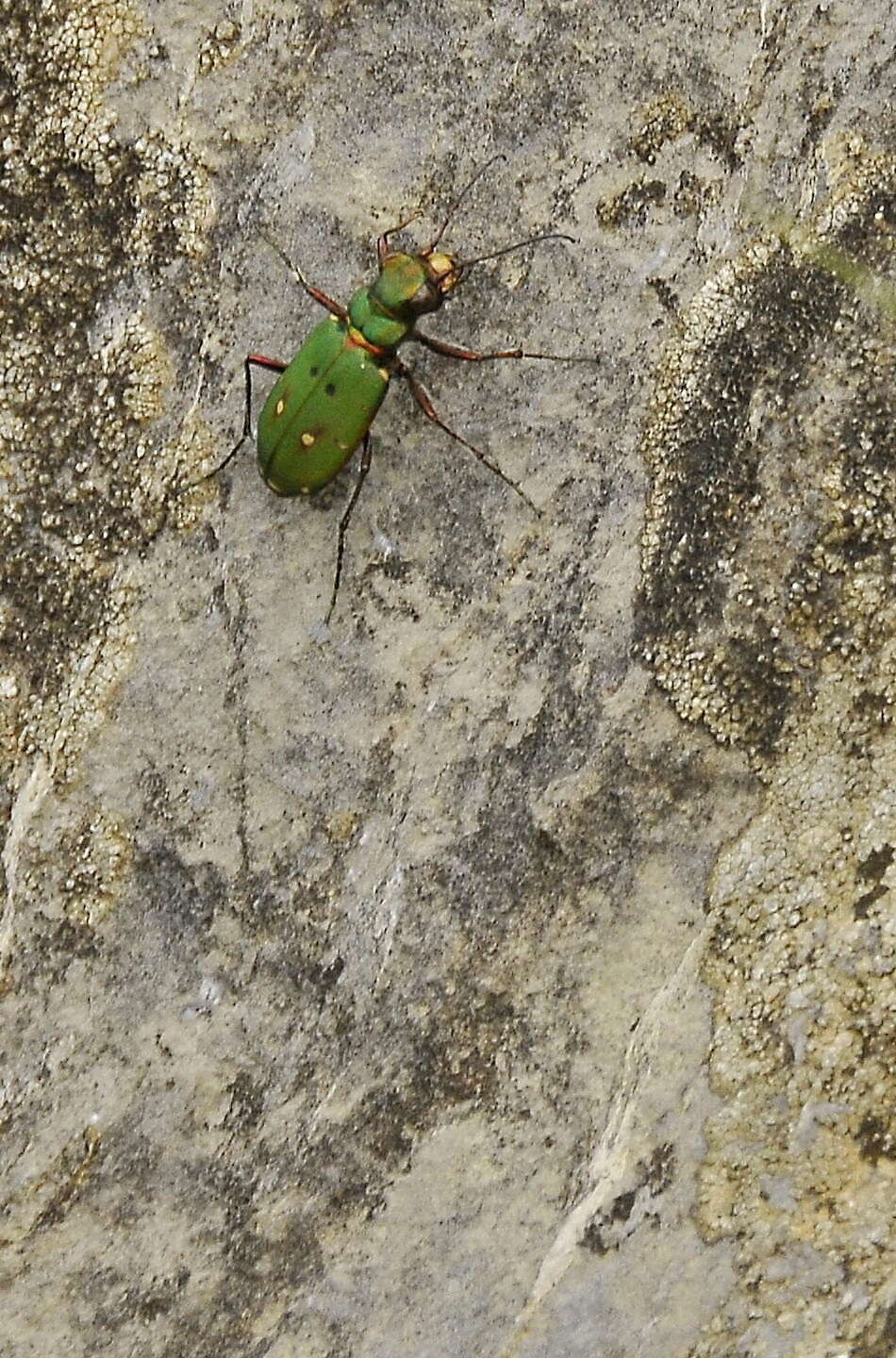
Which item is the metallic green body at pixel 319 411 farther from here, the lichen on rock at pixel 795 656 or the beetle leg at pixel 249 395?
the lichen on rock at pixel 795 656

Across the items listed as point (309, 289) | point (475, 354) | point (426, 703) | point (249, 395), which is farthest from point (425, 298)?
point (426, 703)

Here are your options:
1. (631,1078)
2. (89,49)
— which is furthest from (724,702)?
(89,49)

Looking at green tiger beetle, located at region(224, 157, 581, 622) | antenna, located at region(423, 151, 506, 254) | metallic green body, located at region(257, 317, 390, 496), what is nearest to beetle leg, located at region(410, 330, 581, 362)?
green tiger beetle, located at region(224, 157, 581, 622)

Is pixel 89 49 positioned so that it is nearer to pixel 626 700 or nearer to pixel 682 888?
pixel 626 700

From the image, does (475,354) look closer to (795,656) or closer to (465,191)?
(465,191)

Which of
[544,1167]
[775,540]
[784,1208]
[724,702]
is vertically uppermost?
[775,540]
